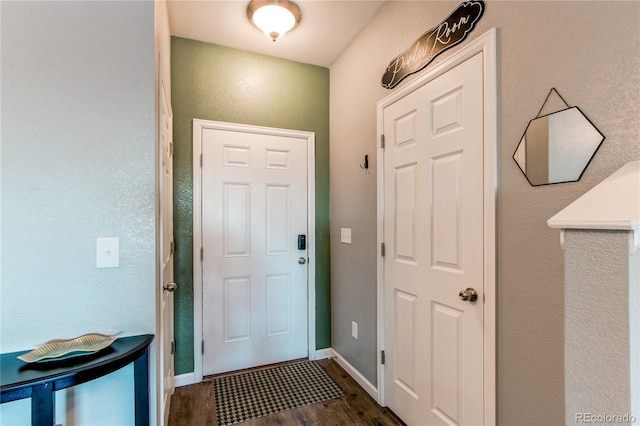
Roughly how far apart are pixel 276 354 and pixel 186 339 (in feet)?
2.47

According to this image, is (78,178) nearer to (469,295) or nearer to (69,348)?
(69,348)

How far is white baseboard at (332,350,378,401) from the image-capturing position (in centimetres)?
211

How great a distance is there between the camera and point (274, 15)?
Answer: 1952mm

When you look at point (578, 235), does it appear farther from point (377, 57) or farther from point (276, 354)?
point (276, 354)

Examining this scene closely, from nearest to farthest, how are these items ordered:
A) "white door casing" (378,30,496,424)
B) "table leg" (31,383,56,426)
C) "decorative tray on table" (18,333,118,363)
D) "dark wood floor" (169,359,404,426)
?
"table leg" (31,383,56,426) < "decorative tray on table" (18,333,118,363) < "white door casing" (378,30,496,424) < "dark wood floor" (169,359,404,426)

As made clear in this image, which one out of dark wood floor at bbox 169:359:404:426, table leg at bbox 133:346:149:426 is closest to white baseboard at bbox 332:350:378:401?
dark wood floor at bbox 169:359:404:426

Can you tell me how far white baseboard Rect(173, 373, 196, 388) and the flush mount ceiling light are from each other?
102 inches

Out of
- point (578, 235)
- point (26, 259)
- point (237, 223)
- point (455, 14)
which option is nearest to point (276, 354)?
point (237, 223)

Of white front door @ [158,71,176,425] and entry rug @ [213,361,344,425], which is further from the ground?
white front door @ [158,71,176,425]

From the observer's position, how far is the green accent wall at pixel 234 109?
231cm

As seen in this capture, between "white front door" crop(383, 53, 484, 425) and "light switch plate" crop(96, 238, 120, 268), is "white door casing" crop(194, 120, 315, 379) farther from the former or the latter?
"light switch plate" crop(96, 238, 120, 268)

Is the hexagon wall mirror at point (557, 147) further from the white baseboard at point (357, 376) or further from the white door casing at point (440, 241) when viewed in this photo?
the white baseboard at point (357, 376)

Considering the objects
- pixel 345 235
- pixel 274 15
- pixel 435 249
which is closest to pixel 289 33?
pixel 274 15

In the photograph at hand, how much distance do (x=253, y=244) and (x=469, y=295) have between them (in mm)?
1702
